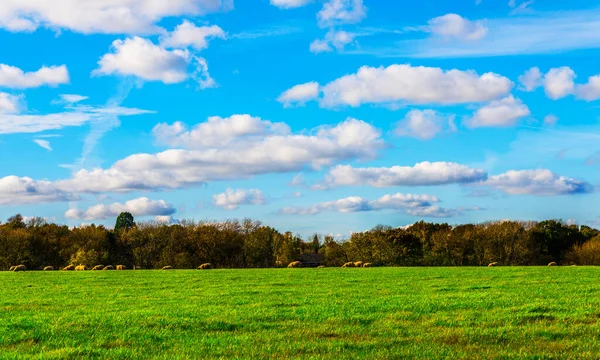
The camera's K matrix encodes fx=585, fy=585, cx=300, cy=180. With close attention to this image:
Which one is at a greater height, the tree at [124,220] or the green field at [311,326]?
the tree at [124,220]

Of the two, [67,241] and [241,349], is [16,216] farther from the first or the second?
[241,349]

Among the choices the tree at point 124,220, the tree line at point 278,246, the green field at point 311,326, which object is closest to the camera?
the green field at point 311,326

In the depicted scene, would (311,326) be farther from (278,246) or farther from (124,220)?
(124,220)

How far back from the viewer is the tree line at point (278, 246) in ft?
277

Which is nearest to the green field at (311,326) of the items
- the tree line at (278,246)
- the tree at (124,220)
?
the tree line at (278,246)

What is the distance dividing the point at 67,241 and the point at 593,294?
265 ft

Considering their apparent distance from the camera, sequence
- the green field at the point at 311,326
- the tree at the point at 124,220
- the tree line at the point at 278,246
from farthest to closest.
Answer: the tree at the point at 124,220 < the tree line at the point at 278,246 < the green field at the point at 311,326

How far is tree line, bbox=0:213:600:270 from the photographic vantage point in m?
84.5

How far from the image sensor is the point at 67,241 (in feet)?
292

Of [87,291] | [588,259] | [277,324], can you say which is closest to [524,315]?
[277,324]

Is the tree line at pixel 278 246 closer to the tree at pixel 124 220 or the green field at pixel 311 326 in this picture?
the tree at pixel 124 220

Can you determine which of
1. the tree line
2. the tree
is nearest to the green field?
the tree line

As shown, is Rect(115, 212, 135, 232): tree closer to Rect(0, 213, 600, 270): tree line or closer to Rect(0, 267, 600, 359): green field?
Rect(0, 213, 600, 270): tree line

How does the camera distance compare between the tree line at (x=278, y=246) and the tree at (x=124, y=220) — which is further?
the tree at (x=124, y=220)
